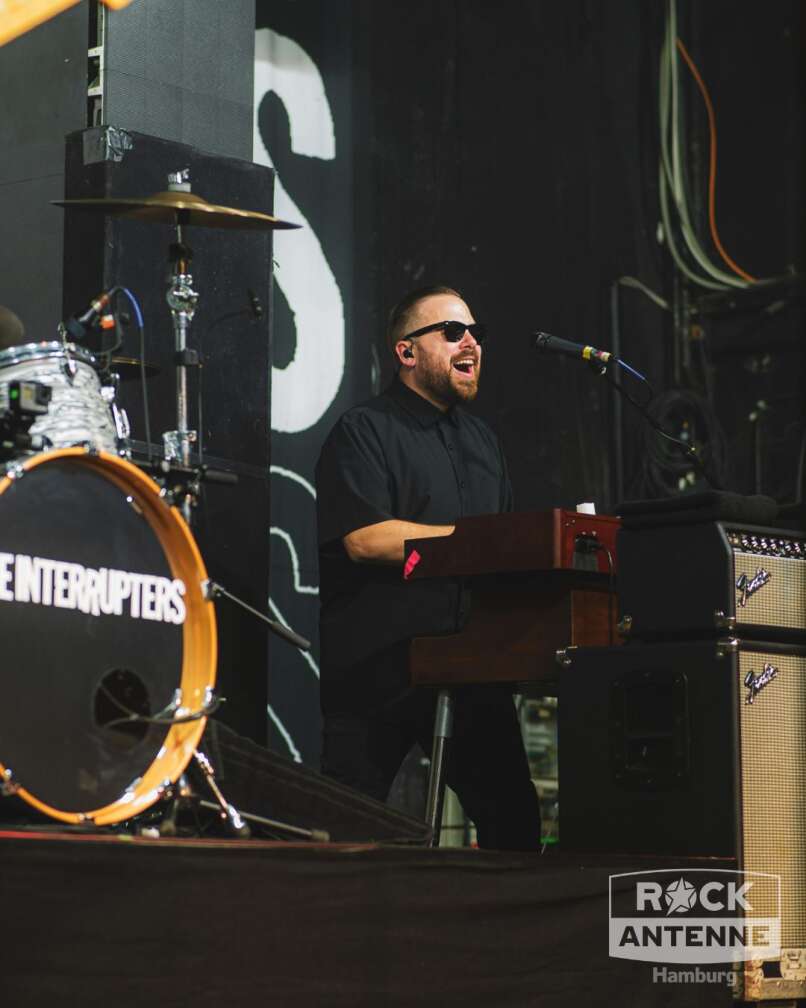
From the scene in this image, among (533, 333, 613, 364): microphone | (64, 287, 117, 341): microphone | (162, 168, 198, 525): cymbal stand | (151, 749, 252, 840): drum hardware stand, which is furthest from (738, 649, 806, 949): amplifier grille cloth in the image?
(64, 287, 117, 341): microphone

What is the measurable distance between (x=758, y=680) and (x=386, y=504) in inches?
48.5

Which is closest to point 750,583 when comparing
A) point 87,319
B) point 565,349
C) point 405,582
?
point 565,349

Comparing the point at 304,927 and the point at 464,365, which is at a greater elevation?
the point at 464,365

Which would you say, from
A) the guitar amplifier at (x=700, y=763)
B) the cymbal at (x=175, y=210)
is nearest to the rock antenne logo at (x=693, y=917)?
the guitar amplifier at (x=700, y=763)

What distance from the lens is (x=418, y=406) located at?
4832 millimetres

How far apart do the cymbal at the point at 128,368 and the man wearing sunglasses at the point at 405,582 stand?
1.92 ft

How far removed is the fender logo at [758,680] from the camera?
3.71 m

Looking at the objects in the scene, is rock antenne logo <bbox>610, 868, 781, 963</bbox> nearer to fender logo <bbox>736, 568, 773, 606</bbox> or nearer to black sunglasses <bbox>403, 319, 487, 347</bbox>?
fender logo <bbox>736, 568, 773, 606</bbox>

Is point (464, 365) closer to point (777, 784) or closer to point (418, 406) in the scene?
point (418, 406)

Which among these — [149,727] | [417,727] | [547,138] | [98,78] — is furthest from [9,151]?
[547,138]

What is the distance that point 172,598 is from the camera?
327cm

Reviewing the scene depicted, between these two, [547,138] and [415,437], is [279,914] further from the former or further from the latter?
[547,138]

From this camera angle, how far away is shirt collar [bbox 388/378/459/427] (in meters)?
4.81

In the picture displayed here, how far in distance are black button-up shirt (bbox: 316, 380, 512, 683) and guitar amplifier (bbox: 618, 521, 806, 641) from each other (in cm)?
68
